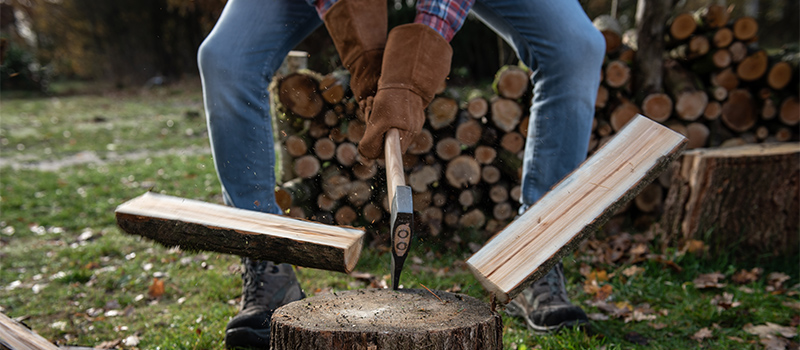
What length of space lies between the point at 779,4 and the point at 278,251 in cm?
1435

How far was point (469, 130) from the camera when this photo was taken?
3.15m

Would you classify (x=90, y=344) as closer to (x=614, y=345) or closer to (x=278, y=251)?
(x=278, y=251)

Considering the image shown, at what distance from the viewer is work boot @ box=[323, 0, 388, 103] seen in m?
1.60

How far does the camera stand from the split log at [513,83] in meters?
3.13

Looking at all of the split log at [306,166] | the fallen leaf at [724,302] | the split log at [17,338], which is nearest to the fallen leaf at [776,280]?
the fallen leaf at [724,302]

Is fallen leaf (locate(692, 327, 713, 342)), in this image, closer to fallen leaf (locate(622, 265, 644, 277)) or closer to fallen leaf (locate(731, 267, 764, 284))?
fallen leaf (locate(622, 265, 644, 277))

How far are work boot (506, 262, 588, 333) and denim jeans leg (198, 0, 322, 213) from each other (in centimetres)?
99

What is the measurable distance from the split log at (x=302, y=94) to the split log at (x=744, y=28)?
Answer: 2.60 metres

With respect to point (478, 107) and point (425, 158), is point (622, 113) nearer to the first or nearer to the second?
point (478, 107)

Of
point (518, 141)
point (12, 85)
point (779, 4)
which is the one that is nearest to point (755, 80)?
point (518, 141)

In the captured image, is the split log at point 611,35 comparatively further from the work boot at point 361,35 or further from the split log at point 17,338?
the split log at point 17,338

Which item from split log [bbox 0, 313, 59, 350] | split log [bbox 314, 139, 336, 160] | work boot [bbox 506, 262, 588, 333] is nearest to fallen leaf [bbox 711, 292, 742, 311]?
work boot [bbox 506, 262, 588, 333]

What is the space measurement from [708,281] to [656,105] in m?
1.27

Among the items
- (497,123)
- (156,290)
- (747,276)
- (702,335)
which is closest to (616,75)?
(497,123)
